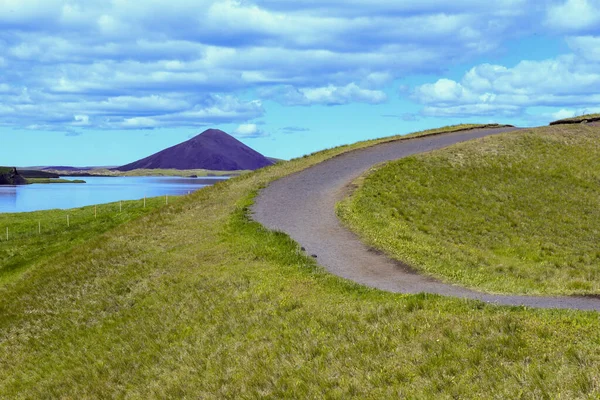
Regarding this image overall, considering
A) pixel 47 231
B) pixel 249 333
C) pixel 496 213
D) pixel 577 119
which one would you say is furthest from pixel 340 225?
pixel 577 119

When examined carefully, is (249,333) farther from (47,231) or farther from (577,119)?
(577,119)

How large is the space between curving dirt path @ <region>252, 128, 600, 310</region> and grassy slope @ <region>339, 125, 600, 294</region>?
1.13m

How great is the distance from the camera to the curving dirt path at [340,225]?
19406 millimetres

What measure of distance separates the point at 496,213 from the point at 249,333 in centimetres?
2322

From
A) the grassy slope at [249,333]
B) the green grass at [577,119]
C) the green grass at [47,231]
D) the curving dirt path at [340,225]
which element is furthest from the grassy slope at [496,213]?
the green grass at [47,231]

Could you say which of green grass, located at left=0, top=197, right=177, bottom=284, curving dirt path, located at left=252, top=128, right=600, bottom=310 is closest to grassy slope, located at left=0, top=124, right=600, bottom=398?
curving dirt path, located at left=252, top=128, right=600, bottom=310

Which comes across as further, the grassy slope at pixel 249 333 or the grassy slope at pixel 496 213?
the grassy slope at pixel 496 213

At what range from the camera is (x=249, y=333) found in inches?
693

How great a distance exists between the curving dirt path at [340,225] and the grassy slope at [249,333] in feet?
4.42

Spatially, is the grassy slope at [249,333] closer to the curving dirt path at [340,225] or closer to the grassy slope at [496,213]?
the curving dirt path at [340,225]

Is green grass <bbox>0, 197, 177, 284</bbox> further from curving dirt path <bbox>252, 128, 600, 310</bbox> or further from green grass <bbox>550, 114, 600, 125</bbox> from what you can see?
green grass <bbox>550, 114, 600, 125</bbox>

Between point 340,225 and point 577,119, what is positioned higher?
point 577,119

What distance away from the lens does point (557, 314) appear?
14.7 metres

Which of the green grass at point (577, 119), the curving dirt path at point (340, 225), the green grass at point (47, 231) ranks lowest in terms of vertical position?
the green grass at point (47, 231)
